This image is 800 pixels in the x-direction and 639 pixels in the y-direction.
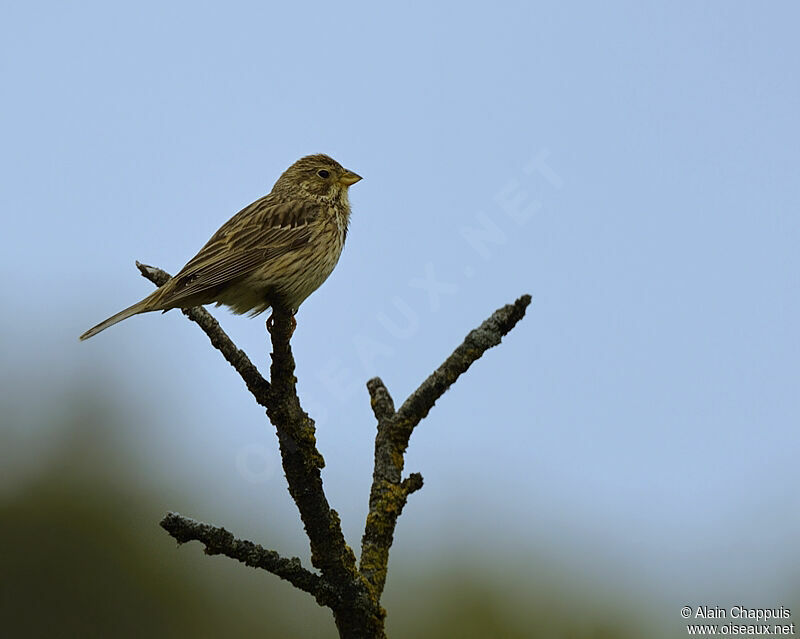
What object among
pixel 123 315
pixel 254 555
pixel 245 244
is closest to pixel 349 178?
pixel 245 244

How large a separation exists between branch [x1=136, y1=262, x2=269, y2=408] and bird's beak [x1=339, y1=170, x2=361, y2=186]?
14.0 ft

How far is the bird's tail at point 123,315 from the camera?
6.53m

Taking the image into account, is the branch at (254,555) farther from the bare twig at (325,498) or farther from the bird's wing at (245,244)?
the bird's wing at (245,244)

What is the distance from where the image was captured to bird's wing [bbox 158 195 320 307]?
22.5 ft

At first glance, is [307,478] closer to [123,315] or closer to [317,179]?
[123,315]

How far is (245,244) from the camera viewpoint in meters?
7.50

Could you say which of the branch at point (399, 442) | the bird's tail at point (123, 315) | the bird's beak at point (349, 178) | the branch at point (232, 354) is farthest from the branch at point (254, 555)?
the bird's beak at point (349, 178)

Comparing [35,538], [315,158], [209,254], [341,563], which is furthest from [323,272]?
[35,538]

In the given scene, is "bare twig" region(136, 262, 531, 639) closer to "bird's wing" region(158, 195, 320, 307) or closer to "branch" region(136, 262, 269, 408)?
"branch" region(136, 262, 269, 408)

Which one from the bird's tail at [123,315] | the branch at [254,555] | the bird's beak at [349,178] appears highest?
the bird's beak at [349,178]

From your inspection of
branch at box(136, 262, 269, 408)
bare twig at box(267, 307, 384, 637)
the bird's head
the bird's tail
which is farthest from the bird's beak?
bare twig at box(267, 307, 384, 637)

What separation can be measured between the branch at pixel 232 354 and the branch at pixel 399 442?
0.56m

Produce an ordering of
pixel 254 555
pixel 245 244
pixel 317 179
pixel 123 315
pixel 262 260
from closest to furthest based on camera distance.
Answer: pixel 254 555 → pixel 123 315 → pixel 262 260 → pixel 245 244 → pixel 317 179

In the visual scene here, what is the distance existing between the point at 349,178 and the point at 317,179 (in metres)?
0.27
